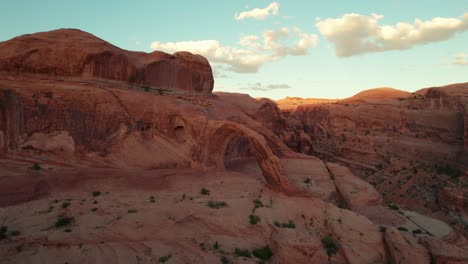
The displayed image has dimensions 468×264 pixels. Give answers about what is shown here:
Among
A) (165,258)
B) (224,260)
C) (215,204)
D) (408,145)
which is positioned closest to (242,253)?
(224,260)

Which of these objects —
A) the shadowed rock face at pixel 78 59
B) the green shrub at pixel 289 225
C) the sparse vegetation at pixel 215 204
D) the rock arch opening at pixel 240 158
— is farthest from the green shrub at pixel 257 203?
the shadowed rock face at pixel 78 59

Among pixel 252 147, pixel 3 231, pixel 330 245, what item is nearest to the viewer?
pixel 3 231

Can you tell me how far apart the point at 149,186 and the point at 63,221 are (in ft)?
17.9

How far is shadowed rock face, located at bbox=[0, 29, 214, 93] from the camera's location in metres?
19.0

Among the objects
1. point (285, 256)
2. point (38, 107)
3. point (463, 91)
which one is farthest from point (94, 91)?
point (463, 91)

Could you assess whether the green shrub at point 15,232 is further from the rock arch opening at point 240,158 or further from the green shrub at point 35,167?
the rock arch opening at point 240,158

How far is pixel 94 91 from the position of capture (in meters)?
19.4

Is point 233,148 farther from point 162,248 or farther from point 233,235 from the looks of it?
point 162,248

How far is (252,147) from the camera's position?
21359 mm

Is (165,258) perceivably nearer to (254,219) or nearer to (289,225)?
(254,219)

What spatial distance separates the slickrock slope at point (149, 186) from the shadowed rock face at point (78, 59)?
0.24 ft

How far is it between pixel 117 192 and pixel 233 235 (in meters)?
6.68

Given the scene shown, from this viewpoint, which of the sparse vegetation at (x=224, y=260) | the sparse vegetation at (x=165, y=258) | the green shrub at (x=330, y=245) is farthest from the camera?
the green shrub at (x=330, y=245)

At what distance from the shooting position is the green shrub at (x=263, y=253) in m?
13.3
